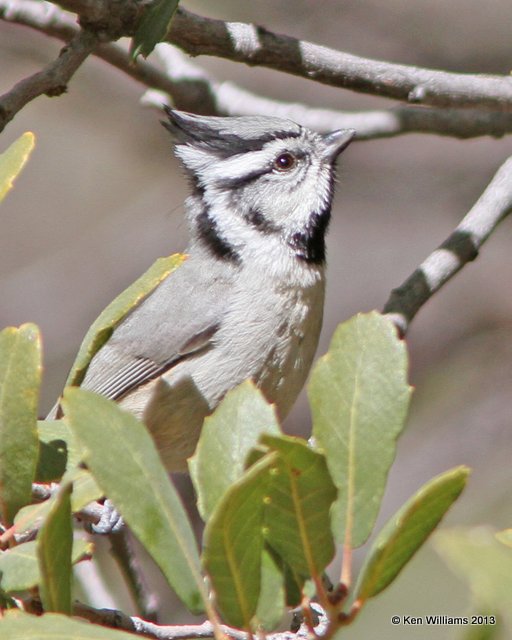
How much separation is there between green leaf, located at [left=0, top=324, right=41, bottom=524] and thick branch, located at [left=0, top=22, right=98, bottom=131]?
90 centimetres

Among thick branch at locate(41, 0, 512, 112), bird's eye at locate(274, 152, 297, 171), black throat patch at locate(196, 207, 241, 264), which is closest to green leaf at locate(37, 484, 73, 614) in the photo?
thick branch at locate(41, 0, 512, 112)

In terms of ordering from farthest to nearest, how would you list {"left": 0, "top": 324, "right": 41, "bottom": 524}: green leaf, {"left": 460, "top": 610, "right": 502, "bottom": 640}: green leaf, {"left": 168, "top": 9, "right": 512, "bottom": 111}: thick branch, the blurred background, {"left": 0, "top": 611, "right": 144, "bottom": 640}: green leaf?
the blurred background < {"left": 168, "top": 9, "right": 512, "bottom": 111}: thick branch < {"left": 0, "top": 324, "right": 41, "bottom": 524}: green leaf < {"left": 460, "top": 610, "right": 502, "bottom": 640}: green leaf < {"left": 0, "top": 611, "right": 144, "bottom": 640}: green leaf

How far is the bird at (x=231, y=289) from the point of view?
3268 mm

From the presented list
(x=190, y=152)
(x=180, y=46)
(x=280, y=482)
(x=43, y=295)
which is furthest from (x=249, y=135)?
(x=43, y=295)

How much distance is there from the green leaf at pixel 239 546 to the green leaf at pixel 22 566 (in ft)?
0.75

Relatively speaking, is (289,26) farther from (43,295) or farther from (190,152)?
(190,152)

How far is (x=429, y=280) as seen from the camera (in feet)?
10.6

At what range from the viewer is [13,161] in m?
1.68

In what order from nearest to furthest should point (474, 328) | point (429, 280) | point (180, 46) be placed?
point (180, 46) → point (429, 280) → point (474, 328)

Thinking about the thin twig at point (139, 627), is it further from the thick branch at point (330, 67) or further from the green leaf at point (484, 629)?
the thick branch at point (330, 67)

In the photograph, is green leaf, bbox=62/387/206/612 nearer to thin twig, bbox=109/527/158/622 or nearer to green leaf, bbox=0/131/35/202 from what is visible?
green leaf, bbox=0/131/35/202

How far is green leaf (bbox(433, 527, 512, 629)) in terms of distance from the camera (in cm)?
108

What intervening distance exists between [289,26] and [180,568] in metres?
5.31

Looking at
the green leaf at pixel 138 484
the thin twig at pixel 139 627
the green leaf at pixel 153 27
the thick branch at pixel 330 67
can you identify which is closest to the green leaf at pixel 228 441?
the green leaf at pixel 138 484
